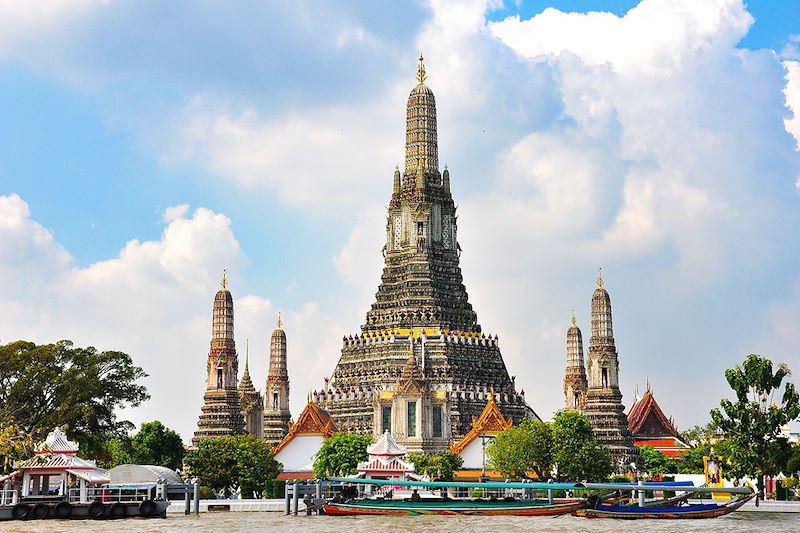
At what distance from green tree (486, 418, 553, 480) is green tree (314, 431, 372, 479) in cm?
853

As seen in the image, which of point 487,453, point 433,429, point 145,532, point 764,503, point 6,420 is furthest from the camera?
point 433,429

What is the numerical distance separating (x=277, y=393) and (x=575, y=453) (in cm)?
3819

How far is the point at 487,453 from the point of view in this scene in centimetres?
8831

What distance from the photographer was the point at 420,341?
4186 inches

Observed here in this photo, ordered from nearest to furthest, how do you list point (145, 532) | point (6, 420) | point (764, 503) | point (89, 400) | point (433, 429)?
1. point (145, 532)
2. point (764, 503)
3. point (6, 420)
4. point (89, 400)
5. point (433, 429)

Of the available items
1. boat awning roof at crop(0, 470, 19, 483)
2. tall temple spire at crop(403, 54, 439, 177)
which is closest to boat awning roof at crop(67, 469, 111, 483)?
boat awning roof at crop(0, 470, 19, 483)

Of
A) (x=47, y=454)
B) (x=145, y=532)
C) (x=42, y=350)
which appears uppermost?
(x=42, y=350)

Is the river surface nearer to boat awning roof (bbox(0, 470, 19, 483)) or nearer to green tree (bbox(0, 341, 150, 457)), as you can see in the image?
boat awning roof (bbox(0, 470, 19, 483))

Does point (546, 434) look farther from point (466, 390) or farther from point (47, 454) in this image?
point (47, 454)

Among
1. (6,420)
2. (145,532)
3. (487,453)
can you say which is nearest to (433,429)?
(487,453)

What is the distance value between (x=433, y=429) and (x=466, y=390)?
532 centimetres

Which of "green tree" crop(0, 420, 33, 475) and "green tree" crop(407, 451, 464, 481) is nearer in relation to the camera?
"green tree" crop(0, 420, 33, 475)

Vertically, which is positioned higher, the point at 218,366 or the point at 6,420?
the point at 218,366

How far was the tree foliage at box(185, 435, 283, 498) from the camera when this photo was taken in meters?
80.1
